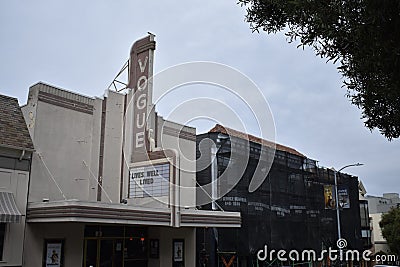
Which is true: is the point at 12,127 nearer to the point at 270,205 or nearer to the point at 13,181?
the point at 13,181

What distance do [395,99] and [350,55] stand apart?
0.96 meters

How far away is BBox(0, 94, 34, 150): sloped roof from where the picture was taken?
15227 millimetres

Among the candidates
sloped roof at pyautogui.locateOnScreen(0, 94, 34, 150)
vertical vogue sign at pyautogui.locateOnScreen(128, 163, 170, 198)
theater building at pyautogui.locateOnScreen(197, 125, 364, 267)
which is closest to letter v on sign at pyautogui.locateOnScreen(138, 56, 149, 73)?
vertical vogue sign at pyautogui.locateOnScreen(128, 163, 170, 198)

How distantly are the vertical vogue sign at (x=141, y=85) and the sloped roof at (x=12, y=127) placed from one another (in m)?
4.36

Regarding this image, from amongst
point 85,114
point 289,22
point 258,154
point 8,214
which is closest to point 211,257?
point 258,154

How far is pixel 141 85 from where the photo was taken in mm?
18688

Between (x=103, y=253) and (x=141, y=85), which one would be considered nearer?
(x=103, y=253)

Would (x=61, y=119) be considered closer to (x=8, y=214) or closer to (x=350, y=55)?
(x=8, y=214)

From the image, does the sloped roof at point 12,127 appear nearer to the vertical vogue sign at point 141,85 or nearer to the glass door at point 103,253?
the vertical vogue sign at point 141,85

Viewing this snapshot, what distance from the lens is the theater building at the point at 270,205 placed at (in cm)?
2469

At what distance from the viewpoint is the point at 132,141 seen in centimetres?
1884

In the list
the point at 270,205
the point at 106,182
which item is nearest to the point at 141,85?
the point at 106,182

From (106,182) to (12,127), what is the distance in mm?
4425

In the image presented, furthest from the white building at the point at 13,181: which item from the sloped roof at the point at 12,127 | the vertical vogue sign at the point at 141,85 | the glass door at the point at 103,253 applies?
the vertical vogue sign at the point at 141,85
